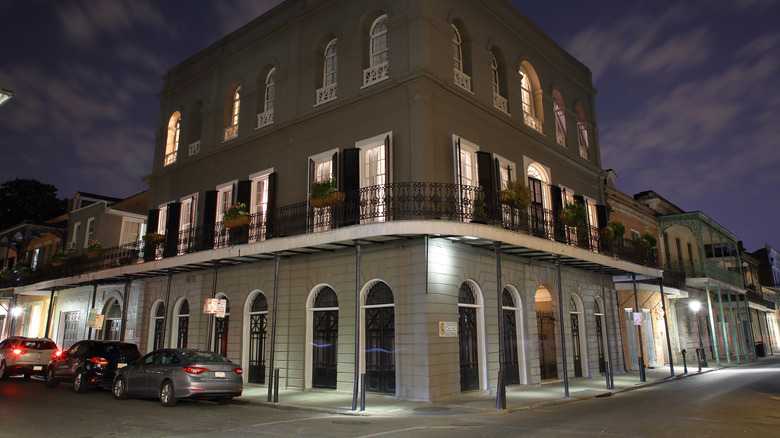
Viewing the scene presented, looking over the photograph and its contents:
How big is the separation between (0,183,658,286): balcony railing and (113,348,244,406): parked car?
14.1 feet

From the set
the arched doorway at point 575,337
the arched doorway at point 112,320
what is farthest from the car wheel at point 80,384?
the arched doorway at point 575,337

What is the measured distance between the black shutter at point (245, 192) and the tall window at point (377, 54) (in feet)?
17.6

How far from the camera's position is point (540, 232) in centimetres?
1543

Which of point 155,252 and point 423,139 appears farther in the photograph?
point 155,252

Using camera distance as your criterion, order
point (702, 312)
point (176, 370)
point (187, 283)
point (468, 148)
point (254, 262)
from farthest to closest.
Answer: point (702, 312) → point (187, 283) → point (254, 262) → point (468, 148) → point (176, 370)

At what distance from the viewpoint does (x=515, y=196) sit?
551 inches

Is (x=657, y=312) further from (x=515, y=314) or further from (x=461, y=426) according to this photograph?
(x=461, y=426)

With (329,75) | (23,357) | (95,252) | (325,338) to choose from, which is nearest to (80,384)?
(23,357)

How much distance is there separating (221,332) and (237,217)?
431 centimetres

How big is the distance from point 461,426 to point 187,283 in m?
13.5

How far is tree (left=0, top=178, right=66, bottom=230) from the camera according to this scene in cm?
4366

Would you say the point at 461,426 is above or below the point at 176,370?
below

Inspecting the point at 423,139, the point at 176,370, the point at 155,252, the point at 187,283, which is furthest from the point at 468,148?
the point at 155,252

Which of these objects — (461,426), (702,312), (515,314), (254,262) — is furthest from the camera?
(702,312)
